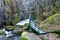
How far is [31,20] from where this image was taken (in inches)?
409

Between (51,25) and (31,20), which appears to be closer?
(51,25)

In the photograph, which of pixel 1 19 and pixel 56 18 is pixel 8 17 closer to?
pixel 1 19

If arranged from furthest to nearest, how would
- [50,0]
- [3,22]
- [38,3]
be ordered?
[3,22], [38,3], [50,0]

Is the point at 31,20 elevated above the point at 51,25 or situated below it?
below

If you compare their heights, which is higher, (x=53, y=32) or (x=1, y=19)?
(x=53, y=32)

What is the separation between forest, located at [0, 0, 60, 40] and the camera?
8067mm

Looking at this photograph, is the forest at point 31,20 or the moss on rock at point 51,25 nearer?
the forest at point 31,20

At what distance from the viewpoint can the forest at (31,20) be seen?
318 inches

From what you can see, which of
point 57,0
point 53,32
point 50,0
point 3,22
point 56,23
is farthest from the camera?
point 3,22

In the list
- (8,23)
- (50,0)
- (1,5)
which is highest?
(50,0)

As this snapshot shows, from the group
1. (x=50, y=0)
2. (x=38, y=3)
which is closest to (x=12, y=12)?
(x=38, y=3)

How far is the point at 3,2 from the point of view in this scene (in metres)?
17.4

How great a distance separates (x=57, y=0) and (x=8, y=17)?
677 centimetres

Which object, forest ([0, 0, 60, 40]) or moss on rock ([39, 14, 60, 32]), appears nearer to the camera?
forest ([0, 0, 60, 40])
